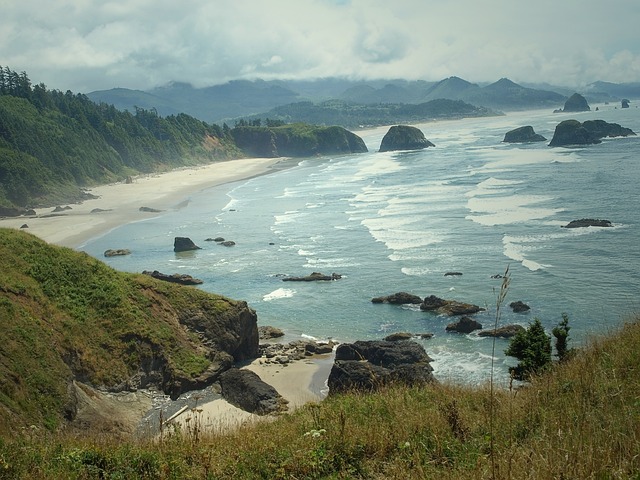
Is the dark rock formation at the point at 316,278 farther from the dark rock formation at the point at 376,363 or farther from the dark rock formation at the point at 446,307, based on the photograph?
the dark rock formation at the point at 376,363

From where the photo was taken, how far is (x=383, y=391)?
1339 cm

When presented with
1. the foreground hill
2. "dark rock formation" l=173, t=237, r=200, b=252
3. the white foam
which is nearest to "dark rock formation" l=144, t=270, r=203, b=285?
the white foam

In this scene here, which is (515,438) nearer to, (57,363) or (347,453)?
(347,453)

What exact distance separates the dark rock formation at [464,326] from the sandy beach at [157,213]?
8.22m

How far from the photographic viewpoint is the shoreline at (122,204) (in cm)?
7625

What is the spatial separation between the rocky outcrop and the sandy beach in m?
65.1

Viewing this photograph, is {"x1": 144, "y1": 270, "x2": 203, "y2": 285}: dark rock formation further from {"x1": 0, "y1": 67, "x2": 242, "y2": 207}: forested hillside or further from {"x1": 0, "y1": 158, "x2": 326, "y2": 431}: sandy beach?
{"x1": 0, "y1": 67, "x2": 242, "y2": 207}: forested hillside

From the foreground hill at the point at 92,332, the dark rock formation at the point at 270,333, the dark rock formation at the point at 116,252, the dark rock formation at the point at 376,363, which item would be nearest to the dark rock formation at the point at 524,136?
the dark rock formation at the point at 116,252

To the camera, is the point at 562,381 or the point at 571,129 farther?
the point at 571,129

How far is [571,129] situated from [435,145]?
52.1 metres

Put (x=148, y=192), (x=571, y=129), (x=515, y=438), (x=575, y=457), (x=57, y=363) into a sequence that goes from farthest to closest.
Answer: (x=571, y=129), (x=148, y=192), (x=57, y=363), (x=515, y=438), (x=575, y=457)

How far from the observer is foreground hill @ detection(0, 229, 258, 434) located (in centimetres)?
2133

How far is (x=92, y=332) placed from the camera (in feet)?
87.8

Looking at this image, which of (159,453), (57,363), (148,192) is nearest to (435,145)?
(148,192)
